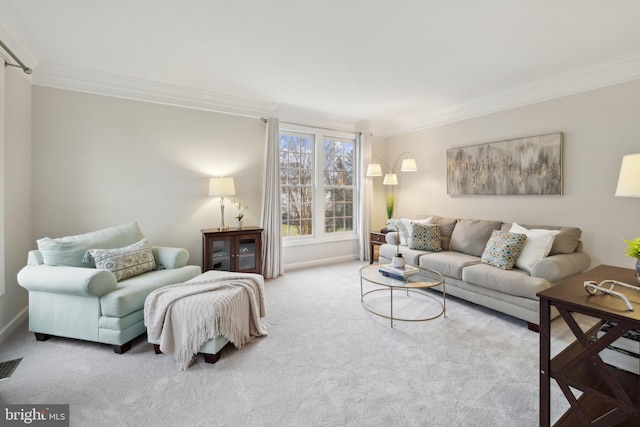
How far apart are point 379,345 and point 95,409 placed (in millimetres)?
1975

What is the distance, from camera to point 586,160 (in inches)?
132

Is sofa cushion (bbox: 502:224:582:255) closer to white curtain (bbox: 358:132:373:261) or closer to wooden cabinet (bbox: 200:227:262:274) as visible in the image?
white curtain (bbox: 358:132:373:261)

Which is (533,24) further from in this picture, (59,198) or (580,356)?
(59,198)

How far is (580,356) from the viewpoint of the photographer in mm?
1299

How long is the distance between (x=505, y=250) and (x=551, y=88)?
2.09m

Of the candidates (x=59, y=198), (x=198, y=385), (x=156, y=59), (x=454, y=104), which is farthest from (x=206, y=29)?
(x=454, y=104)

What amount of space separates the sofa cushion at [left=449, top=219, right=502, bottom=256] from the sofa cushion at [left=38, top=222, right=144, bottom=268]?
4038 mm

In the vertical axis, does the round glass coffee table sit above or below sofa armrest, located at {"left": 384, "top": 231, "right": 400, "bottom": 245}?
below

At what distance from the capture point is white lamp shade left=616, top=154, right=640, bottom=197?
1.92 m

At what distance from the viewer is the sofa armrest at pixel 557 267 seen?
281cm

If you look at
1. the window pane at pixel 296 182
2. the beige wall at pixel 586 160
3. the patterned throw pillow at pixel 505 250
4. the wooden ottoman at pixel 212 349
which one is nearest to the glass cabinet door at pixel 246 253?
the window pane at pixel 296 182

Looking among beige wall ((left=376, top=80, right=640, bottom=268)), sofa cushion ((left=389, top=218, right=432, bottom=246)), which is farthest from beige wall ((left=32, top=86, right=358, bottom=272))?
beige wall ((left=376, top=80, right=640, bottom=268))

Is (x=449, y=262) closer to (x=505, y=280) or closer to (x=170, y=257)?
(x=505, y=280)

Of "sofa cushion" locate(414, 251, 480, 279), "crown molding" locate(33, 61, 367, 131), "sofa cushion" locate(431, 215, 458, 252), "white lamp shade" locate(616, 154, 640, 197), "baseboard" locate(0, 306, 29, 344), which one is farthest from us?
"sofa cushion" locate(431, 215, 458, 252)
